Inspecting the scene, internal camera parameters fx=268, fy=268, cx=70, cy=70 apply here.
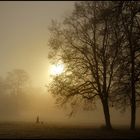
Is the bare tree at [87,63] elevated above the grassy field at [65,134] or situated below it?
above

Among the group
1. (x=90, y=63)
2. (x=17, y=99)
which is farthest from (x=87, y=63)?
(x=17, y=99)

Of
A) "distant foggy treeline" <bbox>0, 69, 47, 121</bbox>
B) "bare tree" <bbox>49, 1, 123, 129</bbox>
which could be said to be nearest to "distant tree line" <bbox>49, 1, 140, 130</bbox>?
"bare tree" <bbox>49, 1, 123, 129</bbox>

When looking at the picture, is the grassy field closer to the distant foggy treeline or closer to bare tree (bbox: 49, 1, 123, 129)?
bare tree (bbox: 49, 1, 123, 129)

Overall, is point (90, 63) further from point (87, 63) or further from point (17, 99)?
point (17, 99)

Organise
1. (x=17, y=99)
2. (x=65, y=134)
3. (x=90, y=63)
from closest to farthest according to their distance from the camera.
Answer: (x=65, y=134)
(x=90, y=63)
(x=17, y=99)

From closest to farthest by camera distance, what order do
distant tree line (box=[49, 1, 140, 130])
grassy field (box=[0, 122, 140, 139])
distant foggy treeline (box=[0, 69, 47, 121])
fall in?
grassy field (box=[0, 122, 140, 139]) → distant tree line (box=[49, 1, 140, 130]) → distant foggy treeline (box=[0, 69, 47, 121])

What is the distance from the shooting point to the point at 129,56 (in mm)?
27797

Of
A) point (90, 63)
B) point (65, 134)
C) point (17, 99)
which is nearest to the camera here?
point (65, 134)

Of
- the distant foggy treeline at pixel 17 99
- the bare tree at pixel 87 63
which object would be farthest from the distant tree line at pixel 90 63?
the distant foggy treeline at pixel 17 99

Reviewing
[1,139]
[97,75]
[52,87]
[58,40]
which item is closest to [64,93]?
[52,87]

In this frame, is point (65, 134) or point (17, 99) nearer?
point (65, 134)

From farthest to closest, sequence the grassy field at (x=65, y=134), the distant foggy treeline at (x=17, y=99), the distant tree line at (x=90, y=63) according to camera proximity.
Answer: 1. the distant foggy treeline at (x=17, y=99)
2. the distant tree line at (x=90, y=63)
3. the grassy field at (x=65, y=134)

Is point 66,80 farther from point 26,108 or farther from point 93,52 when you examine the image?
point 26,108

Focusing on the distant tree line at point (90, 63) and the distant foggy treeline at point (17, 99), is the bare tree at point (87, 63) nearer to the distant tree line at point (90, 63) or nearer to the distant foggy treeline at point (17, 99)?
the distant tree line at point (90, 63)
